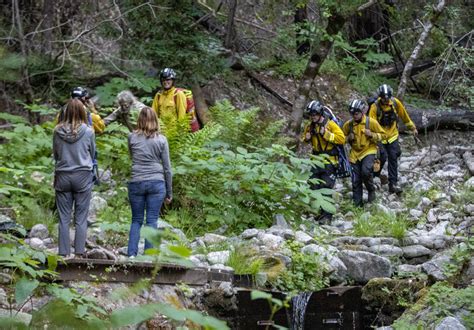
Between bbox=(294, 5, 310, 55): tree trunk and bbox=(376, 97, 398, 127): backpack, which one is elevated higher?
bbox=(294, 5, 310, 55): tree trunk

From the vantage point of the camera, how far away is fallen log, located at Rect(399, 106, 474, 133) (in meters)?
16.9

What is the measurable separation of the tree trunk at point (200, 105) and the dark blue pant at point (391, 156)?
11.4 feet

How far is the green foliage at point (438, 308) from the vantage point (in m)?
7.00

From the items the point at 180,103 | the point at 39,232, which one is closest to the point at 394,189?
the point at 180,103

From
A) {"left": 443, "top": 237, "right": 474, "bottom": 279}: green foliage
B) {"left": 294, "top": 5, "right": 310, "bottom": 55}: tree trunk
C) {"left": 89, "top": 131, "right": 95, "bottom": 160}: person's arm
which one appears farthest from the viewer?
{"left": 294, "top": 5, "right": 310, "bottom": 55}: tree trunk

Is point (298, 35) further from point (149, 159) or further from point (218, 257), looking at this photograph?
point (149, 159)

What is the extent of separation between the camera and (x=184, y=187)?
429 inches

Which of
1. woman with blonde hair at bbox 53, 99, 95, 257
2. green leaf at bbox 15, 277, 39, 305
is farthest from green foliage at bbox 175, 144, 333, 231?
green leaf at bbox 15, 277, 39, 305

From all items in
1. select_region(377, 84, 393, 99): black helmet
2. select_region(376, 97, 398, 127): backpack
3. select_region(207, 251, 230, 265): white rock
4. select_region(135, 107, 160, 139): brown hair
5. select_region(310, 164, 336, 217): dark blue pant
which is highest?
select_region(377, 84, 393, 99): black helmet

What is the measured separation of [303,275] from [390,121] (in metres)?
4.97

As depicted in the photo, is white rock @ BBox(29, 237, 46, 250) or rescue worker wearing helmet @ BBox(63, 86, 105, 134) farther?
rescue worker wearing helmet @ BBox(63, 86, 105, 134)

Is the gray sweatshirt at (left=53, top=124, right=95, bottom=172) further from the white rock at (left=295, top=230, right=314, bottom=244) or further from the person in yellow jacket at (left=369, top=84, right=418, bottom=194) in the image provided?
the person in yellow jacket at (left=369, top=84, right=418, bottom=194)

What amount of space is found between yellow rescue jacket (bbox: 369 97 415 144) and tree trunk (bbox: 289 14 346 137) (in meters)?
1.28

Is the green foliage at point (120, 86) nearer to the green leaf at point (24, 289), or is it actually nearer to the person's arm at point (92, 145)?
the person's arm at point (92, 145)
